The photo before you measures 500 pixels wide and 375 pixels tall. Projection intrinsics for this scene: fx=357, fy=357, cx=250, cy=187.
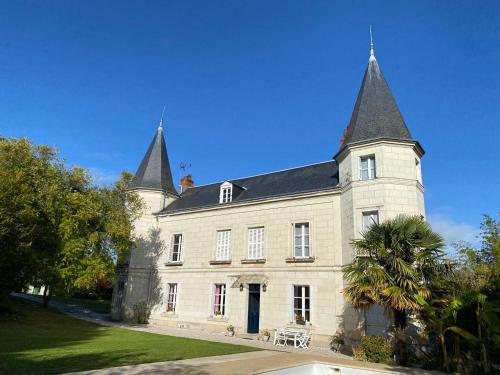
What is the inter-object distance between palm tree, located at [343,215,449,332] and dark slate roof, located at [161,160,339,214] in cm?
610

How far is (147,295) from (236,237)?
766 centimetres

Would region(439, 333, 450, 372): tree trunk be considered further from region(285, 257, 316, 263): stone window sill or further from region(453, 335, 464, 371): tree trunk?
region(285, 257, 316, 263): stone window sill

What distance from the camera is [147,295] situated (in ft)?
74.8

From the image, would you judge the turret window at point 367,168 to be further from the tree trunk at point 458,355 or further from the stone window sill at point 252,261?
the tree trunk at point 458,355

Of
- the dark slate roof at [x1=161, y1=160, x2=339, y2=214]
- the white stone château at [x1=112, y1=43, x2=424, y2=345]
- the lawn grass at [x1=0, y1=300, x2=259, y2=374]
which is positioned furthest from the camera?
the dark slate roof at [x1=161, y1=160, x2=339, y2=214]

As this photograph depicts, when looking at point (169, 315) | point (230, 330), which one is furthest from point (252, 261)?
point (169, 315)

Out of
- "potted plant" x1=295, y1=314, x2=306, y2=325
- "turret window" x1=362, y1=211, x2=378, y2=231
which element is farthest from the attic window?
"turret window" x1=362, y1=211, x2=378, y2=231

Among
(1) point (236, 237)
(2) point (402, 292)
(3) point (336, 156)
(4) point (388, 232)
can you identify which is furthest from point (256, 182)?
(2) point (402, 292)

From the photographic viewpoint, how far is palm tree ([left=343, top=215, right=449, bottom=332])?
10.4 meters

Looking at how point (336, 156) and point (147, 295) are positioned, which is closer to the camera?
point (336, 156)

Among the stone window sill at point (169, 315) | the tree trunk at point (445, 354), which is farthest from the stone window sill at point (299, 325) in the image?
the stone window sill at point (169, 315)

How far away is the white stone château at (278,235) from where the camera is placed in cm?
1554

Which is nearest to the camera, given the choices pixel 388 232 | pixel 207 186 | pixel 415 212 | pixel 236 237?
pixel 388 232

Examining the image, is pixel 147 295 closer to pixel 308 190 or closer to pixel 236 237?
pixel 236 237
